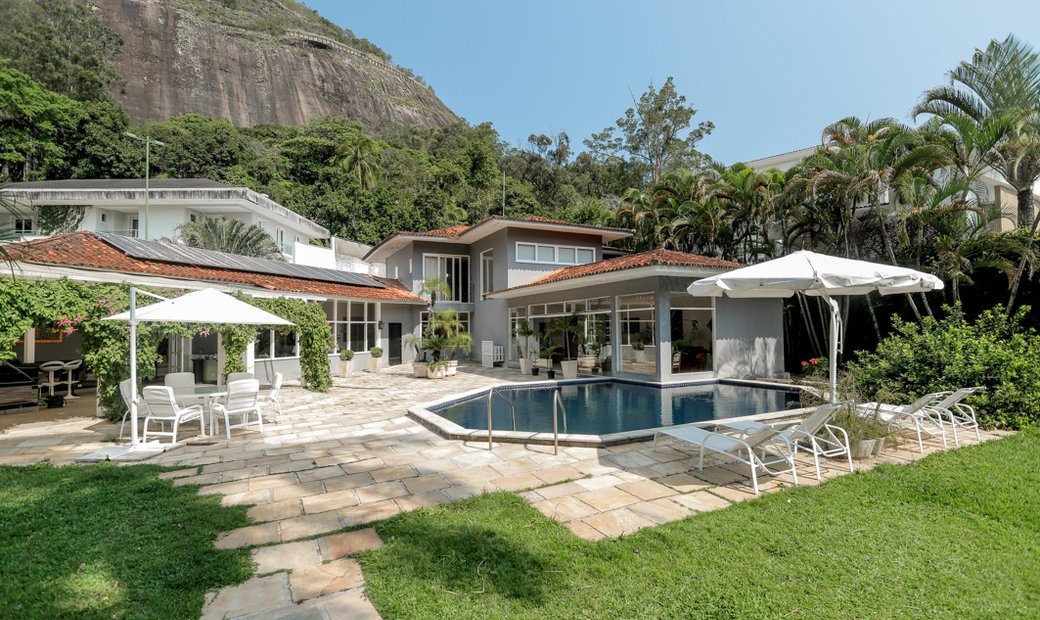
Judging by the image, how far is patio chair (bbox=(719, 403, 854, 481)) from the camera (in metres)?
5.08

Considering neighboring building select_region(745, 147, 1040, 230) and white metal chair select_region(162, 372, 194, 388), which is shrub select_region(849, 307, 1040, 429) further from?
white metal chair select_region(162, 372, 194, 388)

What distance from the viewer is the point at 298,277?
1731 cm

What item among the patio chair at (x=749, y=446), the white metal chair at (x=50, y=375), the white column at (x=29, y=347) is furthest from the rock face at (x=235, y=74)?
the patio chair at (x=749, y=446)

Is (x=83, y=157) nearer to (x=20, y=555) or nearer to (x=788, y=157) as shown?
(x=20, y=555)

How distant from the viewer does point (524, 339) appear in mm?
19875

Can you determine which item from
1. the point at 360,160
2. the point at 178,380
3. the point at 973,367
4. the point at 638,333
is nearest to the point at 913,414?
the point at 973,367

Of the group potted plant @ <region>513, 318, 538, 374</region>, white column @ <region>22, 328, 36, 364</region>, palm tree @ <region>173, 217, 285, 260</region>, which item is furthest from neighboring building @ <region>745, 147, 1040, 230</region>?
white column @ <region>22, 328, 36, 364</region>

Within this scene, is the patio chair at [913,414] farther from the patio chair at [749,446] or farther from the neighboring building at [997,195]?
the neighboring building at [997,195]

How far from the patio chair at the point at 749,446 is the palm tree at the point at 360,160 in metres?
38.6

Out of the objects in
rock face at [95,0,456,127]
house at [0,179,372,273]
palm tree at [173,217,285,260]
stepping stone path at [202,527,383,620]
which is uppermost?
rock face at [95,0,456,127]

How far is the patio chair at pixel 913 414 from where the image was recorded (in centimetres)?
623

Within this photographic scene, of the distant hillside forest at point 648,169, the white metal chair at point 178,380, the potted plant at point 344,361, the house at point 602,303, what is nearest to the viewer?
the white metal chair at point 178,380

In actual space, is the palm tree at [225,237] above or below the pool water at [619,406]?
above

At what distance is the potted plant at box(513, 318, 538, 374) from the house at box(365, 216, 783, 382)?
3.6 inches
